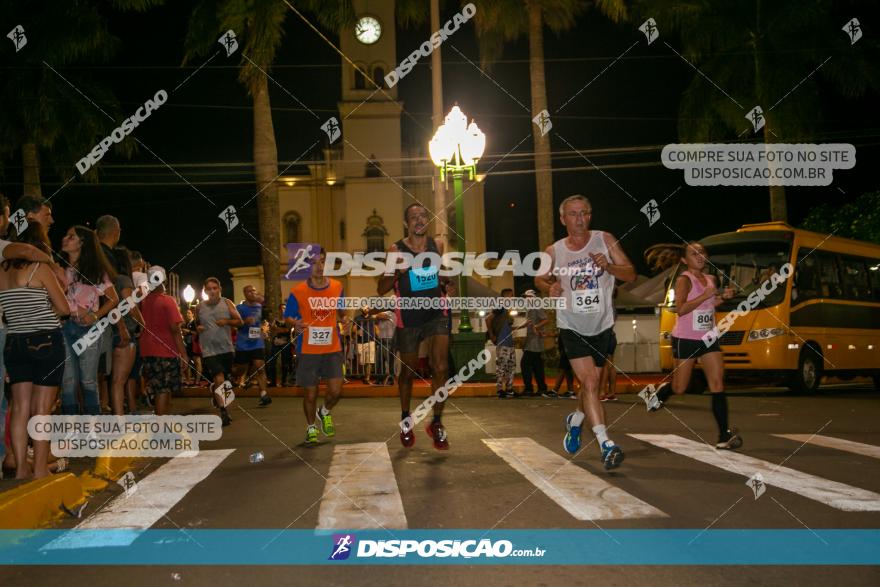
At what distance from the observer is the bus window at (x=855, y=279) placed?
19094 millimetres

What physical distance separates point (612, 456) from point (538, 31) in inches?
821

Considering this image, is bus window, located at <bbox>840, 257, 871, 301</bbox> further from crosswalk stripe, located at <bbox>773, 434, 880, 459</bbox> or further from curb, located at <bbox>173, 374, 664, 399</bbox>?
crosswalk stripe, located at <bbox>773, 434, 880, 459</bbox>

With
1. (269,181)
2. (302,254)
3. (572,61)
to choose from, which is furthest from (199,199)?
(302,254)

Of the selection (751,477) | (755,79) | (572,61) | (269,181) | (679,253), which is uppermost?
(572,61)

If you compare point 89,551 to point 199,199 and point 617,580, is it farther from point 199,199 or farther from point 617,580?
point 199,199

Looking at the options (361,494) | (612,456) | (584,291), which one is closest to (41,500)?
(361,494)

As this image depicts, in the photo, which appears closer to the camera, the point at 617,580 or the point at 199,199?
the point at 617,580

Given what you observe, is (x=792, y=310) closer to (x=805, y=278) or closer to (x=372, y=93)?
(x=805, y=278)

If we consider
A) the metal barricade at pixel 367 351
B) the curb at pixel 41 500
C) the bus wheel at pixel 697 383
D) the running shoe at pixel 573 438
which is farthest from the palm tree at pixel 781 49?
the curb at pixel 41 500

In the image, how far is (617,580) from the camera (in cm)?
406

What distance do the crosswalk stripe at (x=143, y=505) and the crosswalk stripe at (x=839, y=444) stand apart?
19.3 ft

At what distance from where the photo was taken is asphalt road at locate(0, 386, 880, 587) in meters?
4.25

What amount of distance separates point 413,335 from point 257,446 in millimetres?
2256

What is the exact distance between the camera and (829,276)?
61.0 ft
